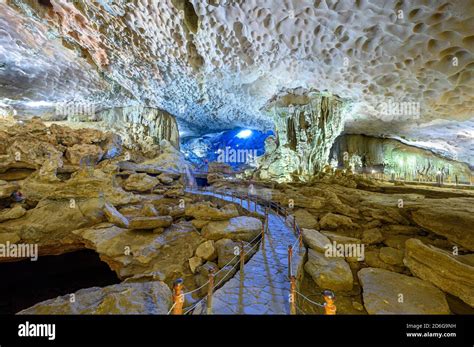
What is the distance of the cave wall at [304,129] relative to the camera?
11.8m

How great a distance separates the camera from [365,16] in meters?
5.91

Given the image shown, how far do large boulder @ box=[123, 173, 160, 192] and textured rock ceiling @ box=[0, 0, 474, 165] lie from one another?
5.86 metres

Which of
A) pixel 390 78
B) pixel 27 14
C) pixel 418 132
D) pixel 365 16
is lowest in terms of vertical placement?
pixel 418 132

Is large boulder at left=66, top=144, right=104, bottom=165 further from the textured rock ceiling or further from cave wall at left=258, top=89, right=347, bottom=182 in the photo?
cave wall at left=258, top=89, right=347, bottom=182

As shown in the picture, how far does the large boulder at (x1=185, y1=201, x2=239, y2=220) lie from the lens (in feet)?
27.9

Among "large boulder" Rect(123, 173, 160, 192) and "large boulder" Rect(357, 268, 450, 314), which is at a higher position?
"large boulder" Rect(123, 173, 160, 192)

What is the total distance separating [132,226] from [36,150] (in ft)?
23.2

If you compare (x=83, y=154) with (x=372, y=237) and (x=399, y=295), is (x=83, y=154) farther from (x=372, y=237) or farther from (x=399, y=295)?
(x=399, y=295)

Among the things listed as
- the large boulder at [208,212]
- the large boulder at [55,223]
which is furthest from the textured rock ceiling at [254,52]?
the large boulder at [55,223]

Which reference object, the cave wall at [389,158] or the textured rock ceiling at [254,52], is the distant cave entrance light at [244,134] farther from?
the textured rock ceiling at [254,52]

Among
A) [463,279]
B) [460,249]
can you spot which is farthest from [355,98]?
[463,279]

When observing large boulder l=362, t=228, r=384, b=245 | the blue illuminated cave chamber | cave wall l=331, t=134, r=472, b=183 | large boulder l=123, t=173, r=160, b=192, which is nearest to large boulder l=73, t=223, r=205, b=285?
large boulder l=123, t=173, r=160, b=192

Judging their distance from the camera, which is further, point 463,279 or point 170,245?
point 170,245
